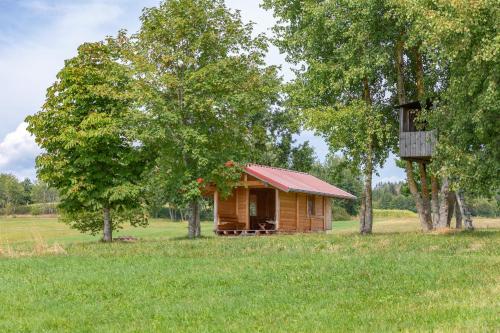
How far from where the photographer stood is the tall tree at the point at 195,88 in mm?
33781

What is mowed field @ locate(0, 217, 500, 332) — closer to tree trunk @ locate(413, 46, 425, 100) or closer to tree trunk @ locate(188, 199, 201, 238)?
tree trunk @ locate(188, 199, 201, 238)

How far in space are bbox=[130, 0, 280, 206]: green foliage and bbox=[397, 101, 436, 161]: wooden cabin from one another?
7.22m

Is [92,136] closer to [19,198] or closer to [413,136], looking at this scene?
[413,136]

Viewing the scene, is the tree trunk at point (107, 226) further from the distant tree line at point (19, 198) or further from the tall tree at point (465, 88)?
the distant tree line at point (19, 198)

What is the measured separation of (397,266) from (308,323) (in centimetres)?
718

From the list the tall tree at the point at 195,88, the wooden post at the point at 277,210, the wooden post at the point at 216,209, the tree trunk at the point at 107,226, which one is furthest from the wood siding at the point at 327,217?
the tree trunk at the point at 107,226

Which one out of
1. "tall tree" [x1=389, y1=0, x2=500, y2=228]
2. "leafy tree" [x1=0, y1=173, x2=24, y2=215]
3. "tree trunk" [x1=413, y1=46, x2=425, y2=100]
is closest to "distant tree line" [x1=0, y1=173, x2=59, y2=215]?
"leafy tree" [x1=0, y1=173, x2=24, y2=215]

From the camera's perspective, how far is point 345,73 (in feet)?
107

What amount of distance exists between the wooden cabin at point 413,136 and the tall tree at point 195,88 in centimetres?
728

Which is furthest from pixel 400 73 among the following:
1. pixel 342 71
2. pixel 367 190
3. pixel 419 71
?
pixel 367 190

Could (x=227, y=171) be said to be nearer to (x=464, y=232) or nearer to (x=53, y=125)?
(x=53, y=125)

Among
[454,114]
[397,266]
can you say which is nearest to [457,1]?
[454,114]

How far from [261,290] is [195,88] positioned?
67.5 ft

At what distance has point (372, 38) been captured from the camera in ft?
109
